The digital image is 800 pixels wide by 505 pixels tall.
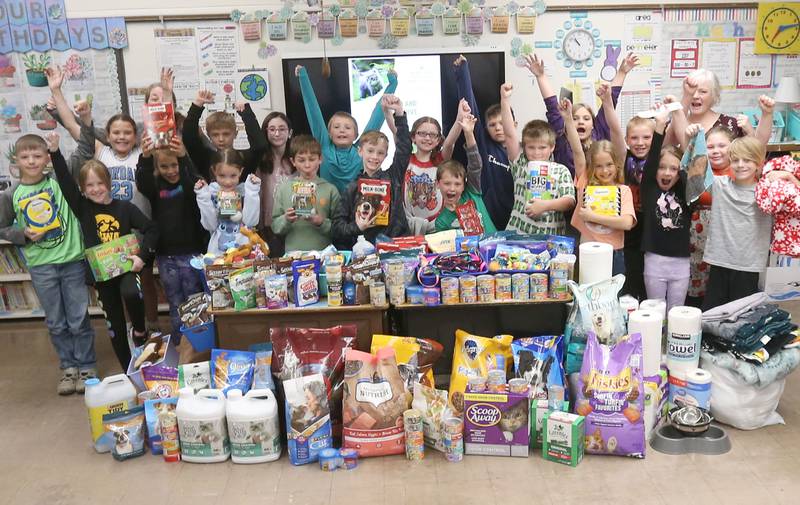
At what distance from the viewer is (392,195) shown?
13.3ft

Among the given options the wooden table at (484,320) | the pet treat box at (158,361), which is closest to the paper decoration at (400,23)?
the wooden table at (484,320)

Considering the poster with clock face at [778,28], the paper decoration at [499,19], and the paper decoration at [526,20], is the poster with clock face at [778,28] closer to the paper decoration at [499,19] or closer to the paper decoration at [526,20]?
the paper decoration at [526,20]

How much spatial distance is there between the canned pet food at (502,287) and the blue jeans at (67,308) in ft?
7.41

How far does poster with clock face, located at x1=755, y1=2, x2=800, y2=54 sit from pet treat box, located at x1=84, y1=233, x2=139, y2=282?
474cm

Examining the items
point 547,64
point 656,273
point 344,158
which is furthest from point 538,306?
point 547,64

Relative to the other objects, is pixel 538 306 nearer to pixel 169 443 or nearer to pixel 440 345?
pixel 440 345

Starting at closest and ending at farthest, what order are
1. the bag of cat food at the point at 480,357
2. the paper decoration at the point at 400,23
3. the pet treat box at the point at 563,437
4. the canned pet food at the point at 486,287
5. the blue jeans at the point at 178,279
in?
the pet treat box at the point at 563,437
the bag of cat food at the point at 480,357
the canned pet food at the point at 486,287
the blue jeans at the point at 178,279
the paper decoration at the point at 400,23

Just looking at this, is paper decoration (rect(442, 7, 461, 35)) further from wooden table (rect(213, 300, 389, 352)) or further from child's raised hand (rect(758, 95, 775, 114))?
wooden table (rect(213, 300, 389, 352))

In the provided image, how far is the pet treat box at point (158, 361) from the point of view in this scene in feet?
11.5

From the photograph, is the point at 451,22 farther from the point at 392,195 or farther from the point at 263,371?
the point at 263,371

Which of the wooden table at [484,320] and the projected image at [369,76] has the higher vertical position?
the projected image at [369,76]

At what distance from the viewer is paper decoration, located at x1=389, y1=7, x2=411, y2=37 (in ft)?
17.8

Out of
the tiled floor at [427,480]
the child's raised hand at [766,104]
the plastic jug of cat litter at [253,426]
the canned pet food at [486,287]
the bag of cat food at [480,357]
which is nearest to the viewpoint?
the tiled floor at [427,480]

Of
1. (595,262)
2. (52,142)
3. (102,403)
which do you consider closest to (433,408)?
(595,262)
